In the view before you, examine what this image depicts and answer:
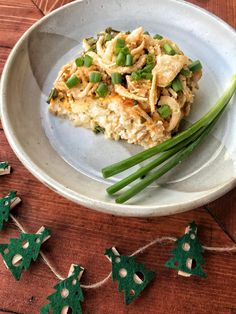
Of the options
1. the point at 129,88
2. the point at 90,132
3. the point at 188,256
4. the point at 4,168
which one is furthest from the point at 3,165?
the point at 188,256

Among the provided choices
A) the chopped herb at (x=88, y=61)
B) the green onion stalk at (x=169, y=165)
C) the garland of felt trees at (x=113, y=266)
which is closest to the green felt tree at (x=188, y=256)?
the garland of felt trees at (x=113, y=266)

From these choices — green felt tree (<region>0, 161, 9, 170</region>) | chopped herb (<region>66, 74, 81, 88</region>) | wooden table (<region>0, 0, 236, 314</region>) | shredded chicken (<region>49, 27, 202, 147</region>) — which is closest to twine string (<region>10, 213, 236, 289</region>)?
wooden table (<region>0, 0, 236, 314</region>)

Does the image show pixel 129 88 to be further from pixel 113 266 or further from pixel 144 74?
pixel 113 266

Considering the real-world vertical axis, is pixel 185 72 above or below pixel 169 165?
above

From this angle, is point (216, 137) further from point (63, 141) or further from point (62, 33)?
point (62, 33)

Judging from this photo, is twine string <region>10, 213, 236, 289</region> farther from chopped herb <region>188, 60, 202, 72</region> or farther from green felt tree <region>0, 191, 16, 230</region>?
chopped herb <region>188, 60, 202, 72</region>

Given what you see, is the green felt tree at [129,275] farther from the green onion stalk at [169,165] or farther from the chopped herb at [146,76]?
the chopped herb at [146,76]
